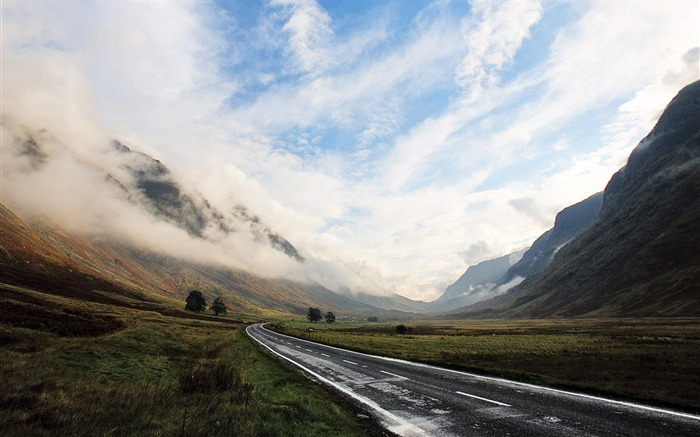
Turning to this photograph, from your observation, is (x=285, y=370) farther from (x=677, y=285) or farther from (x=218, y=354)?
(x=677, y=285)

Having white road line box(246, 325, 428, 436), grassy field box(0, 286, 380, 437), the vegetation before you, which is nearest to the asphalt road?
white road line box(246, 325, 428, 436)

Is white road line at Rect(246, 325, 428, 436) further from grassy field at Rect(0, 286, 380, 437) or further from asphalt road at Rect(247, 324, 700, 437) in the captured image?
grassy field at Rect(0, 286, 380, 437)

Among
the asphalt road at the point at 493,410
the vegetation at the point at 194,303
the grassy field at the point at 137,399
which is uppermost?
the asphalt road at the point at 493,410

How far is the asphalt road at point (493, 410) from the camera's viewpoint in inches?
362

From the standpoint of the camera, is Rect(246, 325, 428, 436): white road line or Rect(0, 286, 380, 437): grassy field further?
Rect(246, 325, 428, 436): white road line

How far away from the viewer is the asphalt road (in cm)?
920

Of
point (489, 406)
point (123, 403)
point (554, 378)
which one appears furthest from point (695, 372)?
point (123, 403)

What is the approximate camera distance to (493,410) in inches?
448

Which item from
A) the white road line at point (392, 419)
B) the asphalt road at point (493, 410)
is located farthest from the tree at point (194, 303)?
the white road line at point (392, 419)

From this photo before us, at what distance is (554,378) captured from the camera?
16.8 meters

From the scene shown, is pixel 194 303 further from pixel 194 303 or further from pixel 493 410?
pixel 493 410

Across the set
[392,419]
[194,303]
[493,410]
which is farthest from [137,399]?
[194,303]

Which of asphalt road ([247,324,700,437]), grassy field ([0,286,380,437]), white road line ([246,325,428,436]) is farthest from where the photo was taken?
white road line ([246,325,428,436])

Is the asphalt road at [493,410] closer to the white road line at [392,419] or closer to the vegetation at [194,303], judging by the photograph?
the white road line at [392,419]
